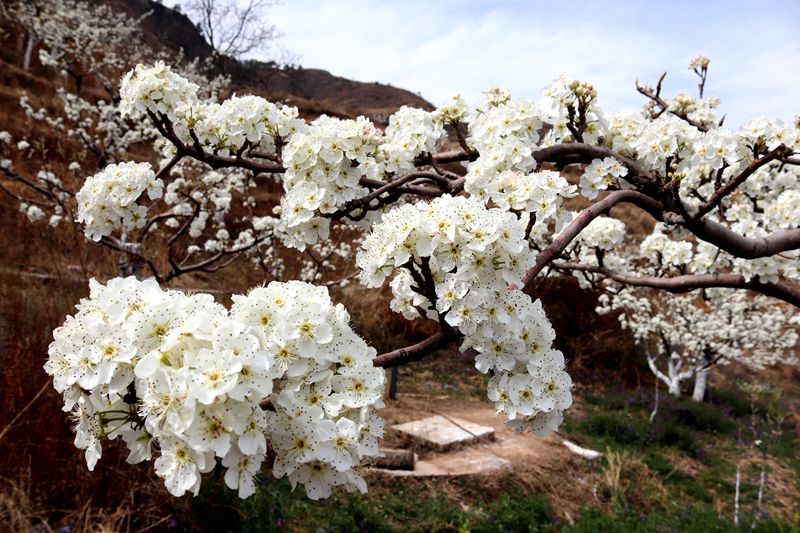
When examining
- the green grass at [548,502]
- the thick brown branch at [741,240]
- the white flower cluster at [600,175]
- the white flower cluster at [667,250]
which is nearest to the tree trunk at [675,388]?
the green grass at [548,502]

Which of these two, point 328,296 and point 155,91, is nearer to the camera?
point 328,296

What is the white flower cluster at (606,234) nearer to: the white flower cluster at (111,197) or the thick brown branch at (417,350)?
the thick brown branch at (417,350)

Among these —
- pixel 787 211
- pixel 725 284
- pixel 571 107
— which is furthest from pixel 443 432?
pixel 571 107

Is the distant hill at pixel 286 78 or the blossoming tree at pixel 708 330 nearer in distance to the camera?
the blossoming tree at pixel 708 330

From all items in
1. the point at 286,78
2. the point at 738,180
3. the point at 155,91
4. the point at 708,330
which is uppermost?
the point at 286,78

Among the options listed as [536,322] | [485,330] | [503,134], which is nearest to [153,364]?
[485,330]

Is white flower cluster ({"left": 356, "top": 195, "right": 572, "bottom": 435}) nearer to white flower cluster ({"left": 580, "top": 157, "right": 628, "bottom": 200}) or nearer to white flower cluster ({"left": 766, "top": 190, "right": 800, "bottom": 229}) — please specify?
white flower cluster ({"left": 580, "top": 157, "right": 628, "bottom": 200})

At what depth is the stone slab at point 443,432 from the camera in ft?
A: 19.4

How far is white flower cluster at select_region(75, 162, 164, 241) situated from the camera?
2334mm

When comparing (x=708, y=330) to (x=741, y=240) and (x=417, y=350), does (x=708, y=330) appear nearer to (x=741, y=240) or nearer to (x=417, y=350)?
(x=741, y=240)

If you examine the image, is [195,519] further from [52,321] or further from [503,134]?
[503,134]

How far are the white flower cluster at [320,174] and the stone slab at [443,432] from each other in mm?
4294

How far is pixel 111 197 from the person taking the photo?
2334mm

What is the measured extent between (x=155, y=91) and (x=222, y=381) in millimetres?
1877
